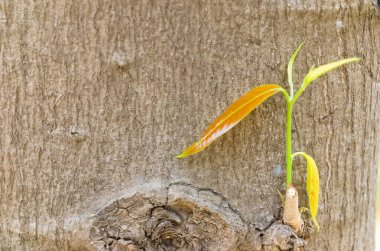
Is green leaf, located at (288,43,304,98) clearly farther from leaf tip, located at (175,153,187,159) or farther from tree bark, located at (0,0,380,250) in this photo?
leaf tip, located at (175,153,187,159)

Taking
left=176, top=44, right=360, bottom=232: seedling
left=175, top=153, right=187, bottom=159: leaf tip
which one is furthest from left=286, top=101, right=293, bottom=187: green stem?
left=175, top=153, right=187, bottom=159: leaf tip

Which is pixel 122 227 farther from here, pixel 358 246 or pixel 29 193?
pixel 358 246

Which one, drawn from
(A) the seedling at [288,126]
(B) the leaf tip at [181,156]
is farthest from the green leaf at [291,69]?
(B) the leaf tip at [181,156]

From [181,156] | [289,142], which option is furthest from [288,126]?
[181,156]

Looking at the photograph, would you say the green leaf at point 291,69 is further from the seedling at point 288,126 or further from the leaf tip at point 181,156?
the leaf tip at point 181,156

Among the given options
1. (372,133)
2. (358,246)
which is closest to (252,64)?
(372,133)
